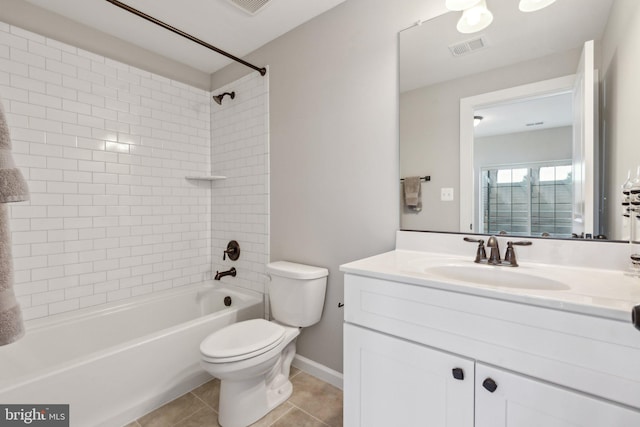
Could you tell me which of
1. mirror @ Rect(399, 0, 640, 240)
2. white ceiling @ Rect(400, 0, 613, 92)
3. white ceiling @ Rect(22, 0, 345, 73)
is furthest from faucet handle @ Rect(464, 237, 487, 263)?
white ceiling @ Rect(22, 0, 345, 73)

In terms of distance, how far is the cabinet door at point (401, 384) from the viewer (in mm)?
942

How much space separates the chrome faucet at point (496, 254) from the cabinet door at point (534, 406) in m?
0.53

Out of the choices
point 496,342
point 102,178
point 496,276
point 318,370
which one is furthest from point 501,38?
point 102,178

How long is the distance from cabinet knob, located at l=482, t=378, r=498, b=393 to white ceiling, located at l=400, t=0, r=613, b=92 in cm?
130

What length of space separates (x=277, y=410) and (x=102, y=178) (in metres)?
1.95

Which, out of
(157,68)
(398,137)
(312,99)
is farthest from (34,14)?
(398,137)

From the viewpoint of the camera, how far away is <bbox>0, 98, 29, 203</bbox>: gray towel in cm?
60

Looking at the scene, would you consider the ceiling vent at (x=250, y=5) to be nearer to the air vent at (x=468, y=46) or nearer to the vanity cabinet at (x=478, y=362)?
the air vent at (x=468, y=46)

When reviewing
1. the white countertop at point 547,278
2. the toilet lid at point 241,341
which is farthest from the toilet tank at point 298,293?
the white countertop at point 547,278

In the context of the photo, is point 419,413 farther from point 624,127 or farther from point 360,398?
point 624,127

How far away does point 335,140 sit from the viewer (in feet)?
6.15

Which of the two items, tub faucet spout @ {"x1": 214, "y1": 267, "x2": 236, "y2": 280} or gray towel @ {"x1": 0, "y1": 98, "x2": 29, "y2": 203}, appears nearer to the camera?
gray towel @ {"x1": 0, "y1": 98, "x2": 29, "y2": 203}

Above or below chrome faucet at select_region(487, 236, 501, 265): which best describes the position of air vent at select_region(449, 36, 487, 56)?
above

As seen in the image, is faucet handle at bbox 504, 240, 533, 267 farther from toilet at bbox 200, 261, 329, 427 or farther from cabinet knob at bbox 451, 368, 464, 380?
toilet at bbox 200, 261, 329, 427
